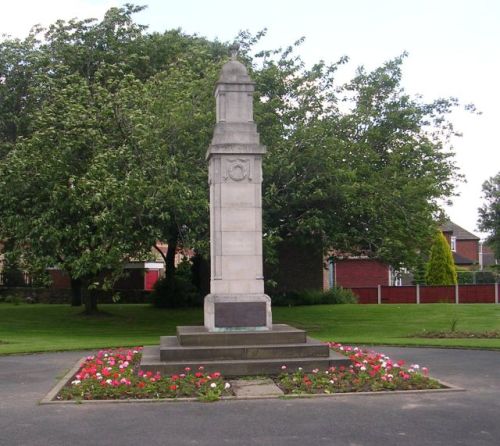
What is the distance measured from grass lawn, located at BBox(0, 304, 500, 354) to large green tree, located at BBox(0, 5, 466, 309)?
8.58ft

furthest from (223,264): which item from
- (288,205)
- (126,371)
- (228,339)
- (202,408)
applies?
(288,205)

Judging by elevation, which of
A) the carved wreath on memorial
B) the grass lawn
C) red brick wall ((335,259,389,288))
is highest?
the carved wreath on memorial

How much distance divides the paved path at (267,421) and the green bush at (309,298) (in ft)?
79.5

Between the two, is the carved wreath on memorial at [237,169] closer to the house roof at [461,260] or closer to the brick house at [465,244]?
the house roof at [461,260]

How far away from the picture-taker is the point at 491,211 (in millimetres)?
72562

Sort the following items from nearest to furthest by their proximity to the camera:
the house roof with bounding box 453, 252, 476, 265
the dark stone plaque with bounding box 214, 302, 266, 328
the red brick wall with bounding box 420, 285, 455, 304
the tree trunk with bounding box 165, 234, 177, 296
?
the dark stone plaque with bounding box 214, 302, 266, 328
the tree trunk with bounding box 165, 234, 177, 296
the red brick wall with bounding box 420, 285, 455, 304
the house roof with bounding box 453, 252, 476, 265

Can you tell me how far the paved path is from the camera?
8070mm

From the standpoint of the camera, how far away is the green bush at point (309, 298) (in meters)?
36.0

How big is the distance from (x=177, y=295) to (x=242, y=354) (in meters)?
23.1

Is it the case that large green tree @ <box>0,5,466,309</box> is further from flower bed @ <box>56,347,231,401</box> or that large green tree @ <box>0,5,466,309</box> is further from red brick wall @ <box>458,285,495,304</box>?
red brick wall @ <box>458,285,495,304</box>

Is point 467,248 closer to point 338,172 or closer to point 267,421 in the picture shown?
point 338,172

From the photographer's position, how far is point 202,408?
988 centimetres

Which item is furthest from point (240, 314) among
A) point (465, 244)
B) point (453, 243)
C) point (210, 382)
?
point (465, 244)

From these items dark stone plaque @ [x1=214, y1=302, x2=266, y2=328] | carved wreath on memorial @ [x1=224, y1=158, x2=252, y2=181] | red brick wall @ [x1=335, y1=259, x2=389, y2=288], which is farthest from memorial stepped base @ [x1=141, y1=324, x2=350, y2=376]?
red brick wall @ [x1=335, y1=259, x2=389, y2=288]
